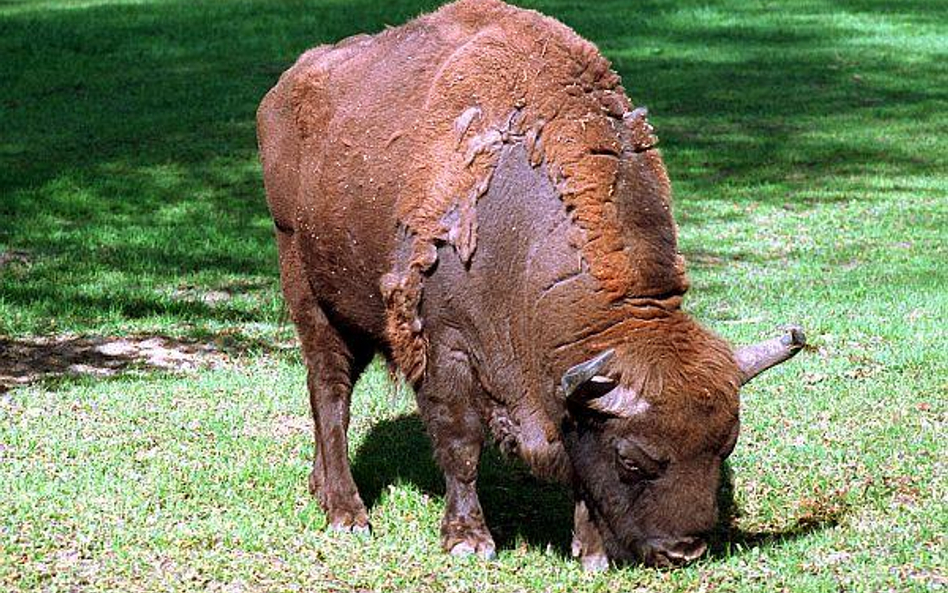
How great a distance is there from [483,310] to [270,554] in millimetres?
1445

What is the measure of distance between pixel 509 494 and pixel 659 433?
78.8 inches

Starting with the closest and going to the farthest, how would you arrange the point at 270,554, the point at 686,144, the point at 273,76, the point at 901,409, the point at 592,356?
the point at 592,356, the point at 270,554, the point at 901,409, the point at 686,144, the point at 273,76

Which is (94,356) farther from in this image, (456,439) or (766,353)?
(766,353)

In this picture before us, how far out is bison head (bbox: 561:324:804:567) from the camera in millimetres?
6141

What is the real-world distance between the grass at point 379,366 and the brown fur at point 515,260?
0.50 meters

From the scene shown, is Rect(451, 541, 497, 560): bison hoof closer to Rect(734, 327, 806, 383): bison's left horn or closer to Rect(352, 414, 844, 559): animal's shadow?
Rect(352, 414, 844, 559): animal's shadow

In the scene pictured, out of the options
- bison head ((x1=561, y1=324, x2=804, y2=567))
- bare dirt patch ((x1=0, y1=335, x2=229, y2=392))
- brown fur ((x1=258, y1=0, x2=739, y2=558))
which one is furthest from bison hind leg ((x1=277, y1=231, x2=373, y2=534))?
bare dirt patch ((x1=0, y1=335, x2=229, y2=392))

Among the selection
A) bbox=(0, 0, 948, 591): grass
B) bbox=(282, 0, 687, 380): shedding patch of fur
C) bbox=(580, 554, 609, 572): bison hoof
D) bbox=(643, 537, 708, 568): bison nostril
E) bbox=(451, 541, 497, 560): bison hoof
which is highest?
bbox=(282, 0, 687, 380): shedding patch of fur

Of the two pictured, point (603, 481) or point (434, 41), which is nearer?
point (603, 481)

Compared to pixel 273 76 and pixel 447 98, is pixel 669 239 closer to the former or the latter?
pixel 447 98

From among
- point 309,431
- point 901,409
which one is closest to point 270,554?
point 309,431

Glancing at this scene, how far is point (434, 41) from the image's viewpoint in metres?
7.39

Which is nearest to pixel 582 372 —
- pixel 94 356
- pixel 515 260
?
pixel 515 260

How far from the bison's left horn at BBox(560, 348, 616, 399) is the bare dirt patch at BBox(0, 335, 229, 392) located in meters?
4.87
